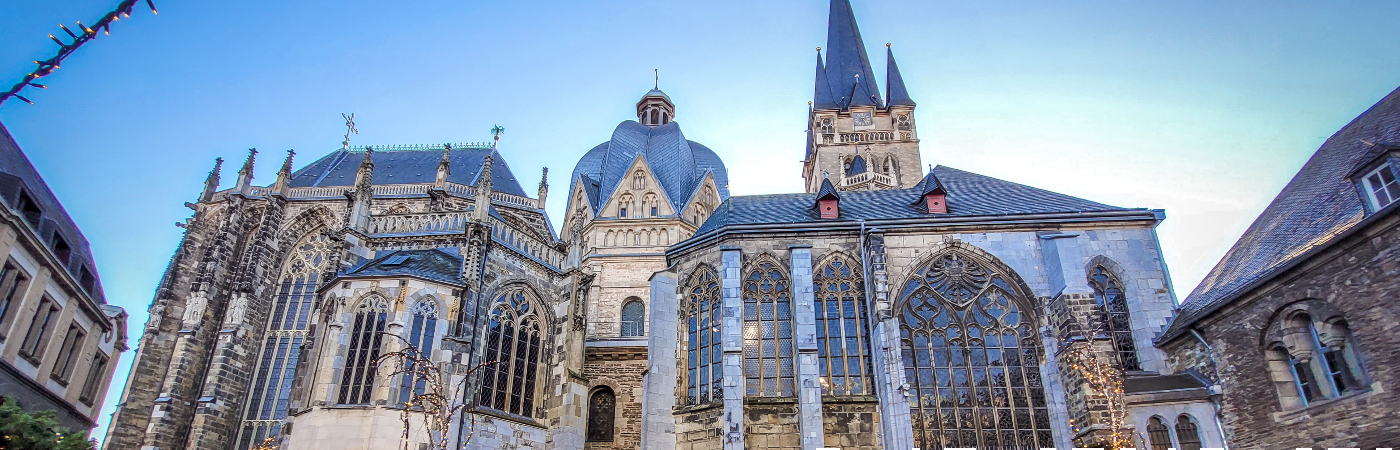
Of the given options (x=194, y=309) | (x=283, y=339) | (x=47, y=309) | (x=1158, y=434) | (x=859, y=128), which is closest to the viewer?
(x=47, y=309)

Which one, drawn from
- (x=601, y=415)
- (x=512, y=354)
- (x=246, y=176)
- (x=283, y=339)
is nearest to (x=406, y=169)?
(x=246, y=176)

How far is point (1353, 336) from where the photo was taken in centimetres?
1195

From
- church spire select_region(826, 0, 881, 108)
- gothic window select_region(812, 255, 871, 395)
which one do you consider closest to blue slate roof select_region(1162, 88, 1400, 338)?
gothic window select_region(812, 255, 871, 395)

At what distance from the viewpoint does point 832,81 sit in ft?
131

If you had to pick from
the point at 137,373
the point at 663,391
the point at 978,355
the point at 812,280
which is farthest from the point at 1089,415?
the point at 137,373

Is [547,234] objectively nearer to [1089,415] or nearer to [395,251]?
[395,251]

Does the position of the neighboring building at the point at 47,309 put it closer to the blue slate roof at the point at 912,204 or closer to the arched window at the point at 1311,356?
the blue slate roof at the point at 912,204

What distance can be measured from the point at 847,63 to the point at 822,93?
8.21 feet

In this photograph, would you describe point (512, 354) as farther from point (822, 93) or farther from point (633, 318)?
point (822, 93)

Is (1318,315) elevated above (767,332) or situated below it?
below

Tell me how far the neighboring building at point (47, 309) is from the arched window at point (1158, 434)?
18447 mm

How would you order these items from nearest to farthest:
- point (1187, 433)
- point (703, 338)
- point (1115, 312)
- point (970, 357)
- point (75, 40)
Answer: point (75, 40) → point (1187, 433) → point (970, 357) → point (1115, 312) → point (703, 338)

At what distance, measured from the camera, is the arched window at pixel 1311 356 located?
12.1 meters

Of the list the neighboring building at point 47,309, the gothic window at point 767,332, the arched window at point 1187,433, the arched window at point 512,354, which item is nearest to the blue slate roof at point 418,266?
the arched window at point 512,354
